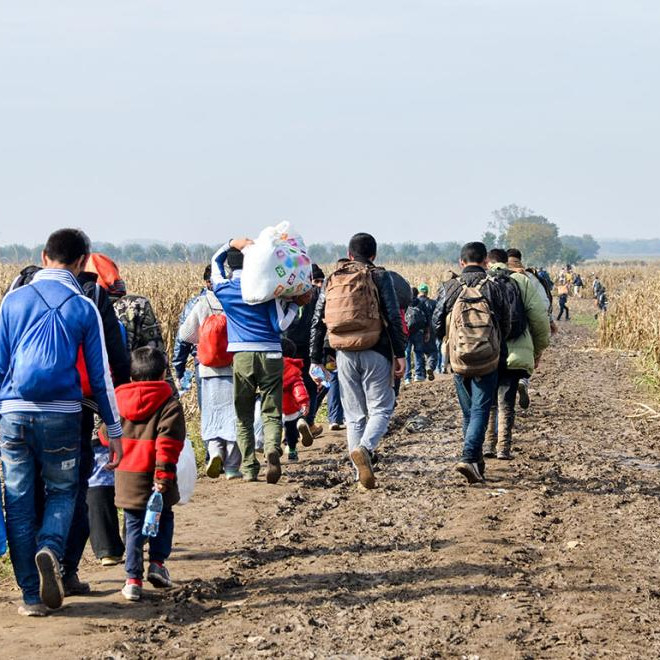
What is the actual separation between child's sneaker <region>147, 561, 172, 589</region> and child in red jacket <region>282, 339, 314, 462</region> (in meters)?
4.47

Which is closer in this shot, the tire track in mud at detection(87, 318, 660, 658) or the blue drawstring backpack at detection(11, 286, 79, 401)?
the tire track in mud at detection(87, 318, 660, 658)

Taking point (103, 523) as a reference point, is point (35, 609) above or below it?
below

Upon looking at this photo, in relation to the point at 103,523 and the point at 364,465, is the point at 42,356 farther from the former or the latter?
the point at 364,465

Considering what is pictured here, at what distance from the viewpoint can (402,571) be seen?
692 centimetres

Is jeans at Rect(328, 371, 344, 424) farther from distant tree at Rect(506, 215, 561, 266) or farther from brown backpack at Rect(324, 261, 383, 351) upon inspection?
distant tree at Rect(506, 215, 561, 266)

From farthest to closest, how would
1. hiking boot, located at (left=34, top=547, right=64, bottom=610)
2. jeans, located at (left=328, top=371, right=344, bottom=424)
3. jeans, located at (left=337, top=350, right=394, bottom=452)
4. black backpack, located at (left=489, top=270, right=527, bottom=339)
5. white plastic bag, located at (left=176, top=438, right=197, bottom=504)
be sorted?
jeans, located at (left=328, top=371, right=344, bottom=424), black backpack, located at (left=489, top=270, right=527, bottom=339), jeans, located at (left=337, top=350, right=394, bottom=452), white plastic bag, located at (left=176, top=438, right=197, bottom=504), hiking boot, located at (left=34, top=547, right=64, bottom=610)

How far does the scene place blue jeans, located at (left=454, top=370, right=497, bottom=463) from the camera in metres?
9.60

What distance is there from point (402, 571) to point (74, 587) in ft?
6.27

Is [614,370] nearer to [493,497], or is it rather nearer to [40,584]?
[493,497]

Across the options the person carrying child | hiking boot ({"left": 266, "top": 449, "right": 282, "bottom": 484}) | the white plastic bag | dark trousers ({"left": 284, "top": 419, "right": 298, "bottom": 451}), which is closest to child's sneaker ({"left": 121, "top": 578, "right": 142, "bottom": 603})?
the person carrying child

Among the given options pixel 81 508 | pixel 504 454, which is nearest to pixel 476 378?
pixel 504 454

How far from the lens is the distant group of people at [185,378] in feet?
19.2

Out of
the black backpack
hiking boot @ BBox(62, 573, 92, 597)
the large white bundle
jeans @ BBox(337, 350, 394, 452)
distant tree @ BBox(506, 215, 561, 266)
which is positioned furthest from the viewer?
distant tree @ BBox(506, 215, 561, 266)

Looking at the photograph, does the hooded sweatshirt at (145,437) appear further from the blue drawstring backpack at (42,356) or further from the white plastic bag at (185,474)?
the blue drawstring backpack at (42,356)
